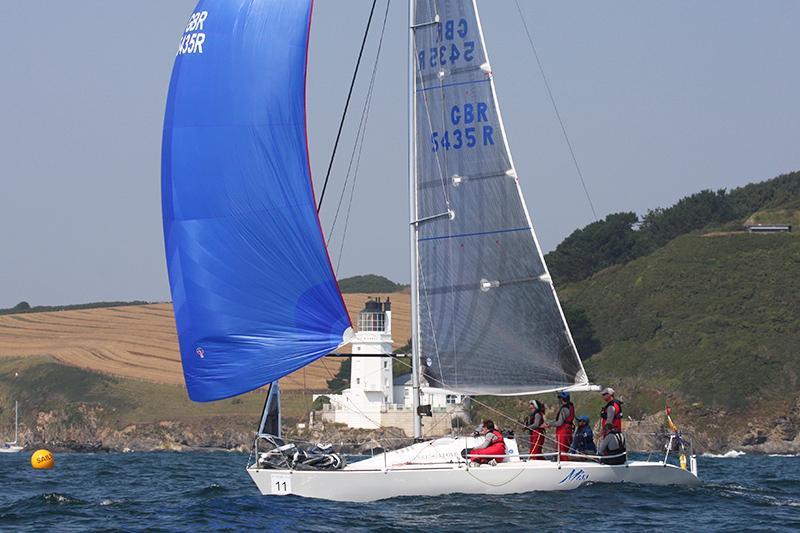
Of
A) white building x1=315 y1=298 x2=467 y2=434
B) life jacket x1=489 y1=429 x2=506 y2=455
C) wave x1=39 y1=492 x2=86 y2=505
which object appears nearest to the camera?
life jacket x1=489 y1=429 x2=506 y2=455

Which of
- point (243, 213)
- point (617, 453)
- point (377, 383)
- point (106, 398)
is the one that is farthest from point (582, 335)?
point (243, 213)

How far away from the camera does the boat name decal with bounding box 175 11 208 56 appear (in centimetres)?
2377

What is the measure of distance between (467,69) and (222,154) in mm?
5096

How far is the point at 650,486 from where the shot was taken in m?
23.5

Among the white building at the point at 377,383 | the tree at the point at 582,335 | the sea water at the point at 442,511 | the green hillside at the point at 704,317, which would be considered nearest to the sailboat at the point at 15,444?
the white building at the point at 377,383

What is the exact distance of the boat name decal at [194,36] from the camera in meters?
23.8

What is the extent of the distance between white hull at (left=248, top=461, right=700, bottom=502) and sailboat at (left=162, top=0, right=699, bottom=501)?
0.03 m

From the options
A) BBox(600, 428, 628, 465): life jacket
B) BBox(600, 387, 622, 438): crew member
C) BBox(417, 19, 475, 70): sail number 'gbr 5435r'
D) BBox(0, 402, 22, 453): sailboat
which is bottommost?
BBox(600, 428, 628, 465): life jacket

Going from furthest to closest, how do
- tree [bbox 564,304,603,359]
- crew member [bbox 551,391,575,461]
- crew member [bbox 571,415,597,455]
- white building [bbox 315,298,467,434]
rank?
tree [bbox 564,304,603,359] < white building [bbox 315,298,467,434] < crew member [bbox 571,415,597,455] < crew member [bbox 551,391,575,461]

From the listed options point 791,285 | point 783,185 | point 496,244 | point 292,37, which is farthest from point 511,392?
point 783,185

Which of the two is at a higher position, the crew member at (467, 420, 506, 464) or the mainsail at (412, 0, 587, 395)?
the mainsail at (412, 0, 587, 395)

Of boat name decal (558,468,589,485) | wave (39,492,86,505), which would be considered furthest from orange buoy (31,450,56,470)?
boat name decal (558,468,589,485)

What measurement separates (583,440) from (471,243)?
434 cm

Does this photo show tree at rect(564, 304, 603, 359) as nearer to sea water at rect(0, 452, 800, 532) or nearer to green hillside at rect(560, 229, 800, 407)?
green hillside at rect(560, 229, 800, 407)
